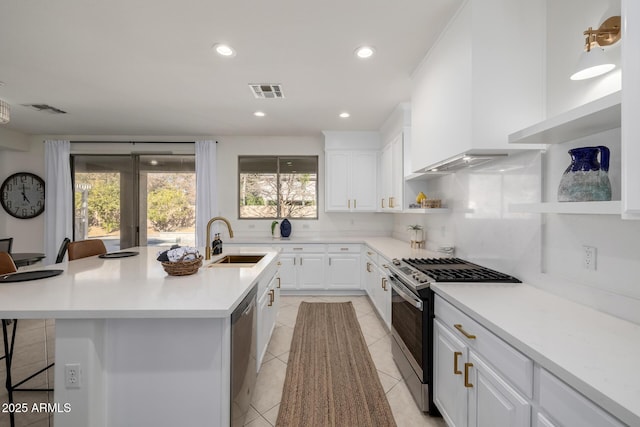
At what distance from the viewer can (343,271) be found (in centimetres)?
420

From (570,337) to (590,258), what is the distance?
22.7 inches

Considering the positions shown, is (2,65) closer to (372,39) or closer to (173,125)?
(173,125)

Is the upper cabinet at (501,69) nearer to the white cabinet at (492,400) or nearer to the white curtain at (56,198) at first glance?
the white cabinet at (492,400)

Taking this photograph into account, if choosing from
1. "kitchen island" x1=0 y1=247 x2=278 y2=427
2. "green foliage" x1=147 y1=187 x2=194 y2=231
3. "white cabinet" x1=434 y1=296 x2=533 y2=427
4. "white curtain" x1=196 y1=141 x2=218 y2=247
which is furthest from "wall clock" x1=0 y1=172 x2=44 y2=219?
"white cabinet" x1=434 y1=296 x2=533 y2=427

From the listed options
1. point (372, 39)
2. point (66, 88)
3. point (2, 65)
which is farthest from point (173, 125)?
point (372, 39)

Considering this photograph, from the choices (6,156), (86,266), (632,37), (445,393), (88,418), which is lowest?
(445,393)

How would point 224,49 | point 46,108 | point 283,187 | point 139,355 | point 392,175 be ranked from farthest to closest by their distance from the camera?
point 283,187, point 392,175, point 46,108, point 224,49, point 139,355

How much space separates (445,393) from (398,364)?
0.72 meters

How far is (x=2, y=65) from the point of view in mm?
2477

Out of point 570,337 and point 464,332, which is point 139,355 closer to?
point 464,332

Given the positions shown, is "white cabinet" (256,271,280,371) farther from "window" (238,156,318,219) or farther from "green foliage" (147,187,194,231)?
"green foliage" (147,187,194,231)

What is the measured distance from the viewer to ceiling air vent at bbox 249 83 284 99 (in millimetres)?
2856

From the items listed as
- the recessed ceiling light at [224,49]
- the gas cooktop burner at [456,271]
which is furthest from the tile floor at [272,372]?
the recessed ceiling light at [224,49]

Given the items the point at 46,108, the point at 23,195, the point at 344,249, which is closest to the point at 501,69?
the point at 344,249
